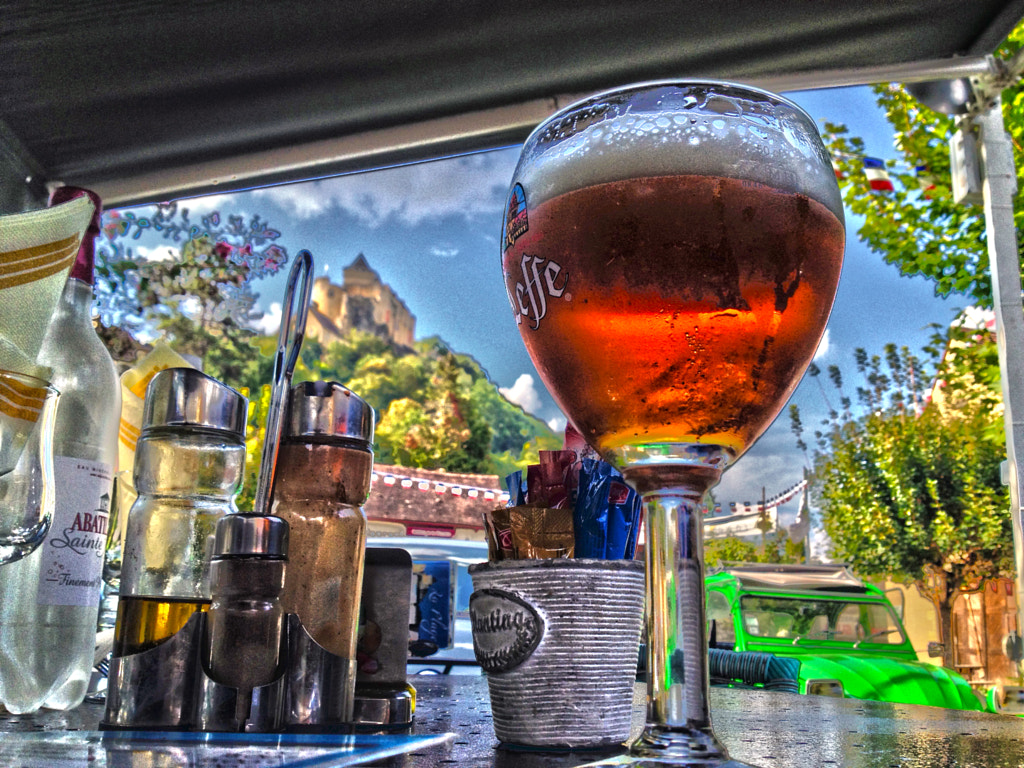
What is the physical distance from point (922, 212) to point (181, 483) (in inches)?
246

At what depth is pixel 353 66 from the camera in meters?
1.38

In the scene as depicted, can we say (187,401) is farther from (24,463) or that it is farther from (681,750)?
(681,750)

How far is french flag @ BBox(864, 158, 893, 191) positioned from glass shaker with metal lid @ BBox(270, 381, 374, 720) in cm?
622

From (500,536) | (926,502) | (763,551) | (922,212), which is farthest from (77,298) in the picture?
(763,551)

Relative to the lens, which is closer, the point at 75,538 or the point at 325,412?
the point at 325,412

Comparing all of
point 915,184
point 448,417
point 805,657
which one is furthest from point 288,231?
point 805,657

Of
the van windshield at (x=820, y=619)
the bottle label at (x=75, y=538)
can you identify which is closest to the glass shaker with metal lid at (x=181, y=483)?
the bottle label at (x=75, y=538)

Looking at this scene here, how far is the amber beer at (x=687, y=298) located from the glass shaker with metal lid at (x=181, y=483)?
0.25 m

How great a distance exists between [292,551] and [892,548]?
12583 mm

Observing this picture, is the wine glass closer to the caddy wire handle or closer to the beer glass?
the caddy wire handle

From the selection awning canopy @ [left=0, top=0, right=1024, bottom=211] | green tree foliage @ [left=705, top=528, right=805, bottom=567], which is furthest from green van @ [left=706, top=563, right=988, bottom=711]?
green tree foliage @ [left=705, top=528, right=805, bottom=567]

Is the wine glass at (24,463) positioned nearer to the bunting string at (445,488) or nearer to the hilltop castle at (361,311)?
the bunting string at (445,488)

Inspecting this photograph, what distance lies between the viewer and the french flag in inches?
239

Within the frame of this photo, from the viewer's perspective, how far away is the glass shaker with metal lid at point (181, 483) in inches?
20.8
